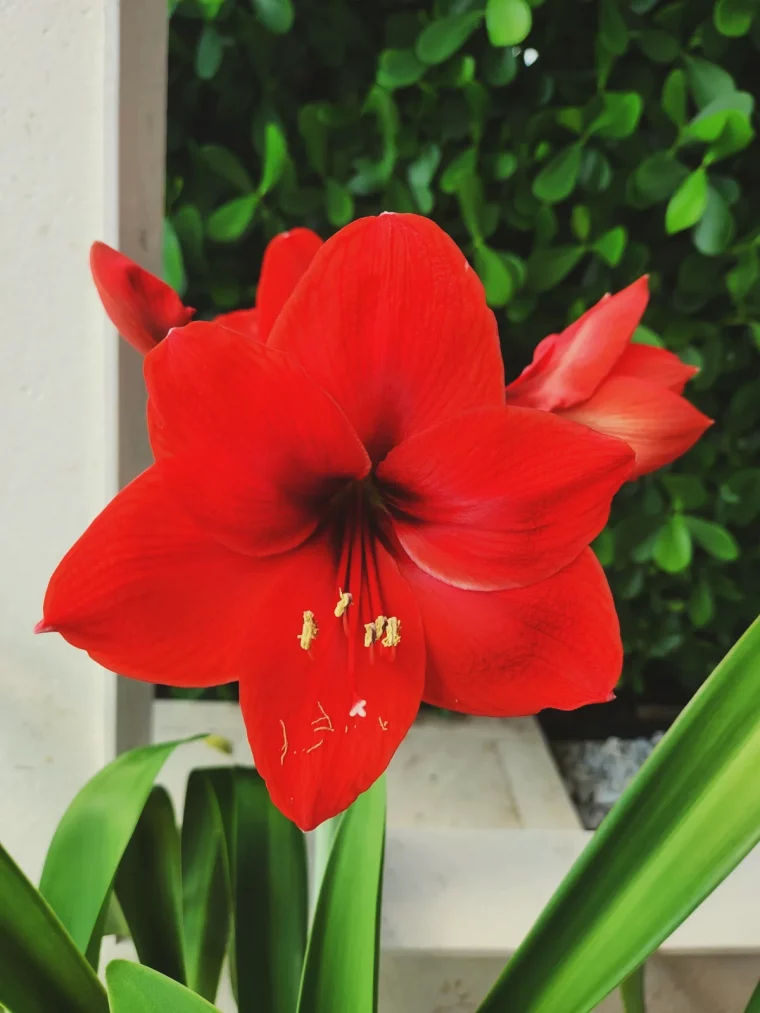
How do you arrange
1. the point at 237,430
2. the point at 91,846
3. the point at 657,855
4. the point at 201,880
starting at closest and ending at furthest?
1. the point at 237,430
2. the point at 657,855
3. the point at 91,846
4. the point at 201,880

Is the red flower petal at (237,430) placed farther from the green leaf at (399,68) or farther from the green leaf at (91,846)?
the green leaf at (399,68)

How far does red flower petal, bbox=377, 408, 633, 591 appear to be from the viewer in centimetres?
28

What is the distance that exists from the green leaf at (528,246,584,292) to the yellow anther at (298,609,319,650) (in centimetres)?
85

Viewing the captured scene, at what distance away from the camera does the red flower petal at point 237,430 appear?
0.87 feet

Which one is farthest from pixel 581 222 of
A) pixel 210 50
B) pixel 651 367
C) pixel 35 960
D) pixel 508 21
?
pixel 35 960

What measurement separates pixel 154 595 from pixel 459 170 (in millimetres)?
842

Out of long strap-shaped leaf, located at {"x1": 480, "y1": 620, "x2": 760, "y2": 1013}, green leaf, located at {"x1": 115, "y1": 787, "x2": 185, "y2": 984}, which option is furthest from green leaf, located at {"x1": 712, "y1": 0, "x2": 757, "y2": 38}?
green leaf, located at {"x1": 115, "y1": 787, "x2": 185, "y2": 984}

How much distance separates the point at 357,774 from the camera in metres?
0.30

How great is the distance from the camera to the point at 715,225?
91cm

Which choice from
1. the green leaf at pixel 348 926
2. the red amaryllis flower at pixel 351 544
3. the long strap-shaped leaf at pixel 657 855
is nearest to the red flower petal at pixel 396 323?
the red amaryllis flower at pixel 351 544

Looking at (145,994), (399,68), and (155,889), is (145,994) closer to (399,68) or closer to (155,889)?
(155,889)

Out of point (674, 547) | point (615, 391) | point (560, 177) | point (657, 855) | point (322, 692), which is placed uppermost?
point (560, 177)

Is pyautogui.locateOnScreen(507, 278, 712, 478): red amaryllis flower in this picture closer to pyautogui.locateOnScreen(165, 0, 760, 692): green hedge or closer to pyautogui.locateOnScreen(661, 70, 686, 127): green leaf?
pyautogui.locateOnScreen(165, 0, 760, 692): green hedge

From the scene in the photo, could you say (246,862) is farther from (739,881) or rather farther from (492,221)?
(492,221)
